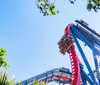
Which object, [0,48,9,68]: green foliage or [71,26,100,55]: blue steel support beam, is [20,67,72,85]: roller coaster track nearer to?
[71,26,100,55]: blue steel support beam

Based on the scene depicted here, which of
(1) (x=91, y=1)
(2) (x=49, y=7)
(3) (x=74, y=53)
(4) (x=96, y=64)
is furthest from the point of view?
(3) (x=74, y=53)

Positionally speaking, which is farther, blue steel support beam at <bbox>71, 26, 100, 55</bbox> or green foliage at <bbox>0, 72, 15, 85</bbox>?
blue steel support beam at <bbox>71, 26, 100, 55</bbox>

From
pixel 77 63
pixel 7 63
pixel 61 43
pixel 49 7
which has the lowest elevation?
pixel 7 63

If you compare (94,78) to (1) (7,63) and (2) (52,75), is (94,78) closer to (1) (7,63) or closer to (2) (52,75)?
(2) (52,75)

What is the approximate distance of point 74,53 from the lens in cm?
3134

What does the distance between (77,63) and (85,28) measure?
401 cm

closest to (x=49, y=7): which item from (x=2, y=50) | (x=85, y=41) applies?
(x=2, y=50)

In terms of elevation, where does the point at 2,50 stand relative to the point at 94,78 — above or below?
below

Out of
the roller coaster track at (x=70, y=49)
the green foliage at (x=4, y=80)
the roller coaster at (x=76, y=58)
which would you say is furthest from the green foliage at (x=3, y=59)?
the roller coaster track at (x=70, y=49)

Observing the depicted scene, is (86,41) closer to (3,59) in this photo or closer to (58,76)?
(58,76)

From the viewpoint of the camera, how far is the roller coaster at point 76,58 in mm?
24406

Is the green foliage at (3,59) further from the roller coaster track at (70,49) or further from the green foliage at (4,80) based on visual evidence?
the roller coaster track at (70,49)

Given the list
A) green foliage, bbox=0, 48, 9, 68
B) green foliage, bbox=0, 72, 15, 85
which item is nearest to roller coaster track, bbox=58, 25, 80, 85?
green foliage, bbox=0, 48, 9, 68

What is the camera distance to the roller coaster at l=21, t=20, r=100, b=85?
24.4 m
